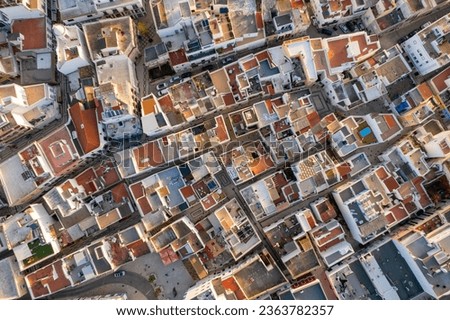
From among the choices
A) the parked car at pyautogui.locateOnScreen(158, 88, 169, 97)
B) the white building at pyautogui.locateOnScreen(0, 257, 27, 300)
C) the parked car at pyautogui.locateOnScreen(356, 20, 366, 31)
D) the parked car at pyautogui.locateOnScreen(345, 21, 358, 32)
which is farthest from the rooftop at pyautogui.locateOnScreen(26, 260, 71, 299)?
the parked car at pyautogui.locateOnScreen(356, 20, 366, 31)

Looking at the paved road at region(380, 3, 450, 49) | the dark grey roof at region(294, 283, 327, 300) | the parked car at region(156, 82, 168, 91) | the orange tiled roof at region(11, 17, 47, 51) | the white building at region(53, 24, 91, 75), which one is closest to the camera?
the dark grey roof at region(294, 283, 327, 300)

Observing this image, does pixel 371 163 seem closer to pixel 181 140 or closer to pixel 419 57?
pixel 419 57

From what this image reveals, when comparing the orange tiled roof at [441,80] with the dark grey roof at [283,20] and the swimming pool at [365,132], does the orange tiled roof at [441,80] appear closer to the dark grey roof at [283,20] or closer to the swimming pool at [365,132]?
the swimming pool at [365,132]

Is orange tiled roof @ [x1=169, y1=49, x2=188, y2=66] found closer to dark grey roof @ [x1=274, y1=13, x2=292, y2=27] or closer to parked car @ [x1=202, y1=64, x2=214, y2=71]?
parked car @ [x1=202, y1=64, x2=214, y2=71]

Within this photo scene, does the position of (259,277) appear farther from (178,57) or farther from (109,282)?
(178,57)

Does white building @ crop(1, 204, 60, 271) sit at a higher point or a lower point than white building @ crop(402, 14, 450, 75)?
lower

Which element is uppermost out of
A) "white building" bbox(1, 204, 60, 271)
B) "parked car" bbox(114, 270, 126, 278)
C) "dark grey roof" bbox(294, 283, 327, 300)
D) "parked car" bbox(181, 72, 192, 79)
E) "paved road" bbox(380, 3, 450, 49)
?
"parked car" bbox(181, 72, 192, 79)

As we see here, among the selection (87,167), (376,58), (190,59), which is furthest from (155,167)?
(376,58)
